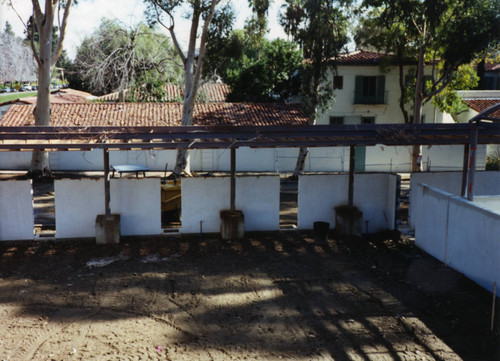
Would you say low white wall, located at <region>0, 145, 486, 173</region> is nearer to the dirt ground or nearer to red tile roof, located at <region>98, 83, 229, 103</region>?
red tile roof, located at <region>98, 83, 229, 103</region>

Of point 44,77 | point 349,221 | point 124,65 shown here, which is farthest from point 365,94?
point 44,77

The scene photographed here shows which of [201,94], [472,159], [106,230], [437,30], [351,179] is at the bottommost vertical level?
[106,230]

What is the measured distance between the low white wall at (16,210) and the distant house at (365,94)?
69.2ft

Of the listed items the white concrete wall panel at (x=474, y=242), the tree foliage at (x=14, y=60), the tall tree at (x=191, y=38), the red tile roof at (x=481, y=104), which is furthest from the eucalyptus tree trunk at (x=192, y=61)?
the tree foliage at (x=14, y=60)

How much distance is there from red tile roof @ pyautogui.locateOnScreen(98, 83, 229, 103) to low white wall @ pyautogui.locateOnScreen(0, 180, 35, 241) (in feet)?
59.8

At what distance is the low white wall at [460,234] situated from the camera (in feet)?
34.3

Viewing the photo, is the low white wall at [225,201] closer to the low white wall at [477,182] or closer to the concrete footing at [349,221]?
the concrete footing at [349,221]

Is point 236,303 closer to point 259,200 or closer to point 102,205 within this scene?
point 259,200

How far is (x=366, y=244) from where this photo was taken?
14.3m

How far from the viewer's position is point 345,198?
15.4m

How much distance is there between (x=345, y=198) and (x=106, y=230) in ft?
23.9

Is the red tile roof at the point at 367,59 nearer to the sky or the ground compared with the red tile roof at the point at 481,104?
nearer to the sky

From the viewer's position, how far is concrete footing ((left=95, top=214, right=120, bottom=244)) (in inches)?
537

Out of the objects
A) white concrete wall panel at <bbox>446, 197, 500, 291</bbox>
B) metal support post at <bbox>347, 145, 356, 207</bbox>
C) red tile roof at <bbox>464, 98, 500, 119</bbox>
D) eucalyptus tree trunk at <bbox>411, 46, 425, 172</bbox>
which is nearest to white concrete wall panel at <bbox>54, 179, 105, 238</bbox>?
metal support post at <bbox>347, 145, 356, 207</bbox>
